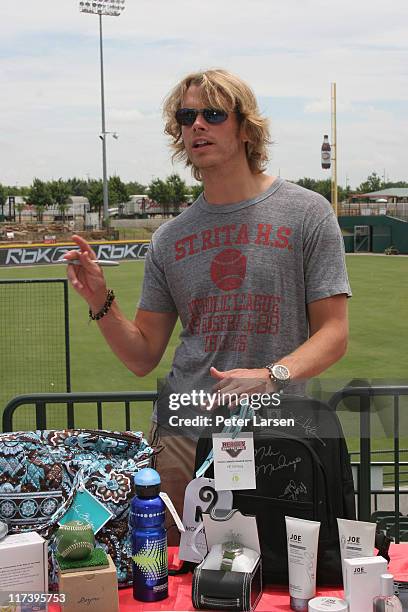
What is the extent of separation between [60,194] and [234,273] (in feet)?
232

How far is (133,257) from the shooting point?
1515 inches

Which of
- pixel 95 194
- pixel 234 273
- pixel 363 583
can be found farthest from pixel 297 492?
pixel 95 194

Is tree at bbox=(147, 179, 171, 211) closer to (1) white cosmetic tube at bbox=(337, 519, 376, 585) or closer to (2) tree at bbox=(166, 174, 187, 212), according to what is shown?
(2) tree at bbox=(166, 174, 187, 212)

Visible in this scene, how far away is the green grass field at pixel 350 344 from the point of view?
13.0 m

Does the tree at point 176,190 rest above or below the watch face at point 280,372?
above

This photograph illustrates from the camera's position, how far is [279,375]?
211 centimetres

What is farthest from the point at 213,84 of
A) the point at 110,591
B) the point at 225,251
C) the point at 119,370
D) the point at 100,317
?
the point at 119,370

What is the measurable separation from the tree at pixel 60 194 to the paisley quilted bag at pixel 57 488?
69.7 metres

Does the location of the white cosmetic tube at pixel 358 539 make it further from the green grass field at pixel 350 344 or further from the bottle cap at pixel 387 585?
the green grass field at pixel 350 344

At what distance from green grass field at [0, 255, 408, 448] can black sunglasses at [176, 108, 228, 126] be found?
1.01m

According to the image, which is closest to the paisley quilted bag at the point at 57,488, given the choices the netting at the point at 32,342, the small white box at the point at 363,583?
the small white box at the point at 363,583

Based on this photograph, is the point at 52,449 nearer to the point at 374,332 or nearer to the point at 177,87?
the point at 177,87

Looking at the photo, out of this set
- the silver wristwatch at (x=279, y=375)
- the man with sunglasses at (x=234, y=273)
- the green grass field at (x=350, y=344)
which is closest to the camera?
the silver wristwatch at (x=279, y=375)

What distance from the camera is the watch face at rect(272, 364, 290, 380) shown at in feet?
6.93
